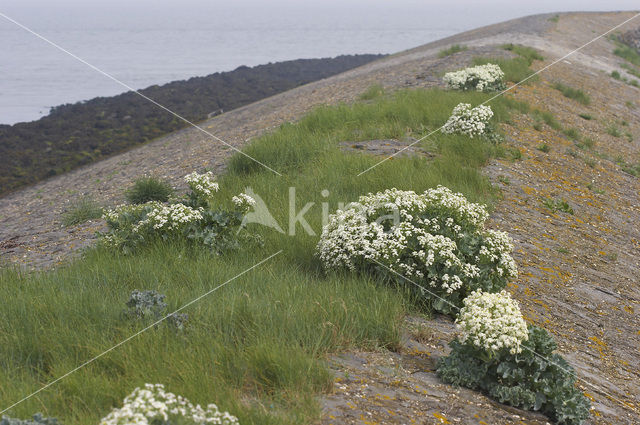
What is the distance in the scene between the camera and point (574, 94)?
1619 cm

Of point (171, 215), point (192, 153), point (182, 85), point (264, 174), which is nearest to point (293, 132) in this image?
point (264, 174)

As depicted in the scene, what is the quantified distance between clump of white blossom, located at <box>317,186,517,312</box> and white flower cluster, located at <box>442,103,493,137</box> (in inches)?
167

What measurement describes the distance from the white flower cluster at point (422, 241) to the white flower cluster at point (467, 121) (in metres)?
4.22

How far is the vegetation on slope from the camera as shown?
17.6m

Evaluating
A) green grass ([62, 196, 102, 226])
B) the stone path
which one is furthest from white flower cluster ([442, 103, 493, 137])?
green grass ([62, 196, 102, 226])

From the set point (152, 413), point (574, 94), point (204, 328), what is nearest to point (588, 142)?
point (574, 94)

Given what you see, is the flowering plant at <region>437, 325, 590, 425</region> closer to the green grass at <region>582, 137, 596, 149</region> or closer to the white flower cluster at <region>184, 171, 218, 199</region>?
the white flower cluster at <region>184, 171, 218, 199</region>

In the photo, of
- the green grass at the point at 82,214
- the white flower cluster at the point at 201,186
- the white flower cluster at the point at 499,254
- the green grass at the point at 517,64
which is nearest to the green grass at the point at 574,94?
the green grass at the point at 517,64

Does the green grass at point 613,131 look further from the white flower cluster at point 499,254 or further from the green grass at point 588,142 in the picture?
the white flower cluster at point 499,254

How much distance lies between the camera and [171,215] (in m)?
6.25

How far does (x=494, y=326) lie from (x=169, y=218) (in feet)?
11.1

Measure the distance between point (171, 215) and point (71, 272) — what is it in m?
1.06

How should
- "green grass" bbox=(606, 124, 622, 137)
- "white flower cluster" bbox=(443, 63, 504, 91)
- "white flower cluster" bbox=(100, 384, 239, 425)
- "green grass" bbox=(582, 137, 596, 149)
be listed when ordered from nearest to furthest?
"white flower cluster" bbox=(100, 384, 239, 425) → "green grass" bbox=(582, 137, 596, 149) → "white flower cluster" bbox=(443, 63, 504, 91) → "green grass" bbox=(606, 124, 622, 137)

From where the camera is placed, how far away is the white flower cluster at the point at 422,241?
540 cm
